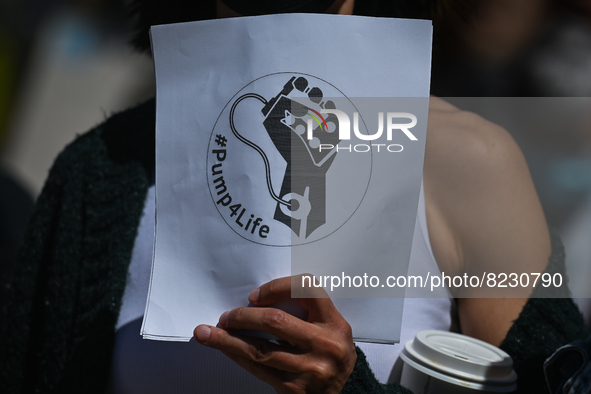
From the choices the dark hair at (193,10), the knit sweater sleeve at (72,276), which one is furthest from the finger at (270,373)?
the dark hair at (193,10)

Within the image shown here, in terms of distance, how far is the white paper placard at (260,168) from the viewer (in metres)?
0.80

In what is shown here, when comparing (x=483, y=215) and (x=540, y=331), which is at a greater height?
(x=483, y=215)

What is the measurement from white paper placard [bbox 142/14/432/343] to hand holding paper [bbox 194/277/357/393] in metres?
0.04

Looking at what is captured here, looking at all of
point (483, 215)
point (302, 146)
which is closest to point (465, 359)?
point (483, 215)

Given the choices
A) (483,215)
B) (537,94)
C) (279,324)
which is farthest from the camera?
(537,94)

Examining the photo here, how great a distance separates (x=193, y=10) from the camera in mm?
1343

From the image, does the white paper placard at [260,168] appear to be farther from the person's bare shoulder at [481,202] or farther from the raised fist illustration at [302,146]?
the person's bare shoulder at [481,202]

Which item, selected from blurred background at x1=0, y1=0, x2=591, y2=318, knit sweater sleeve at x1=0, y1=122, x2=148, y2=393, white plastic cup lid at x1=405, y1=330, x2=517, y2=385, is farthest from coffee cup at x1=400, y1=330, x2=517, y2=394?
blurred background at x1=0, y1=0, x2=591, y2=318

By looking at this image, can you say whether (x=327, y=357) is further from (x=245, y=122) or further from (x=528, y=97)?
(x=528, y=97)

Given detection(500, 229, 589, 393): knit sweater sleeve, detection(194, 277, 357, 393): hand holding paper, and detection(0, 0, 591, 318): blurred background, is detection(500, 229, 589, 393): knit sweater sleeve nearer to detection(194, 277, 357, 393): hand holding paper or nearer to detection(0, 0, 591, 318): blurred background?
detection(194, 277, 357, 393): hand holding paper

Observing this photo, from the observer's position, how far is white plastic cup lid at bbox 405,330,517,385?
2.85 ft

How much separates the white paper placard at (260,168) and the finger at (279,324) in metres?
0.05

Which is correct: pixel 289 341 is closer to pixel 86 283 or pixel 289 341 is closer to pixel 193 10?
pixel 86 283

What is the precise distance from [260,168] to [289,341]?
0.90ft
